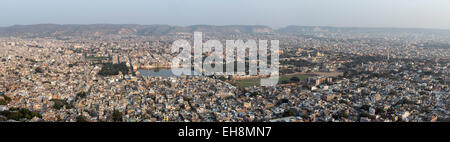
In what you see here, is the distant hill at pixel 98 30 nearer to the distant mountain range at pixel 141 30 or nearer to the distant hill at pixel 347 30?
the distant mountain range at pixel 141 30

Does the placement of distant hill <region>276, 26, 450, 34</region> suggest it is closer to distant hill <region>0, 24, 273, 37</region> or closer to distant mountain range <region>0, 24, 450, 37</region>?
distant mountain range <region>0, 24, 450, 37</region>

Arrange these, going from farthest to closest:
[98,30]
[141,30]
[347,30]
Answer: [347,30]
[141,30]
[98,30]

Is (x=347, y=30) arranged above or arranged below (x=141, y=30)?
above

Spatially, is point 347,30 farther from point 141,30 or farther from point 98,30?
point 98,30

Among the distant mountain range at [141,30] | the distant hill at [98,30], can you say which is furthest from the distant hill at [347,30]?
the distant hill at [98,30]

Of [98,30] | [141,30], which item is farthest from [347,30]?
[98,30]

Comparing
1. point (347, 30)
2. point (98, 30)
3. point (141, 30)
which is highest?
point (347, 30)

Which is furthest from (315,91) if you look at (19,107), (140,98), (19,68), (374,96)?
(19,68)
